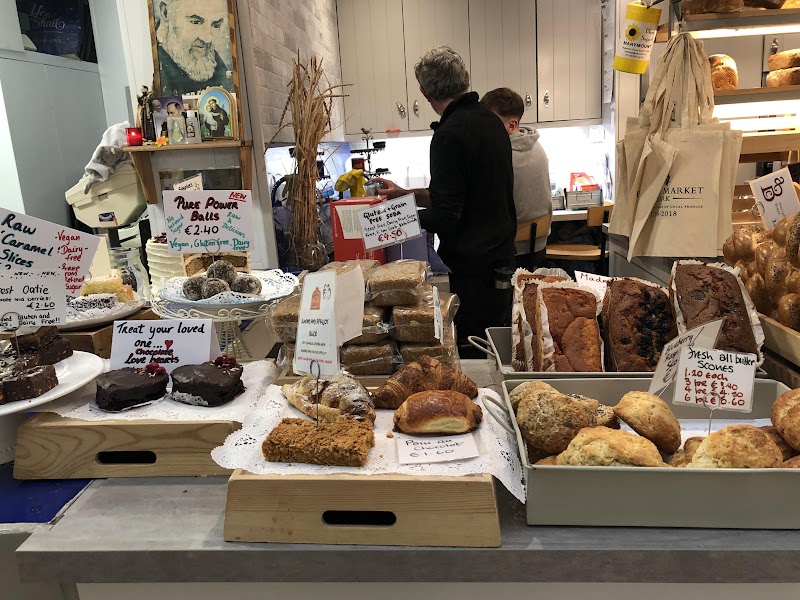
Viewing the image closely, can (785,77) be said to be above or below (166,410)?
above

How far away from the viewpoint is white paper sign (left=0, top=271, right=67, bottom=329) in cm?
124

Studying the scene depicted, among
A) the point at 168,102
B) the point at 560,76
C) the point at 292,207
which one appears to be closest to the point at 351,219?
the point at 292,207

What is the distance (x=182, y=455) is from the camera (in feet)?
3.79

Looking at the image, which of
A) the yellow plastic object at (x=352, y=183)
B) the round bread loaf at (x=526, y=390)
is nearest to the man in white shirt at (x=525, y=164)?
the yellow plastic object at (x=352, y=183)

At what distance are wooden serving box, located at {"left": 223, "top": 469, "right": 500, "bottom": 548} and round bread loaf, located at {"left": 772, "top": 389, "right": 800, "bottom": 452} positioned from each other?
474 millimetres

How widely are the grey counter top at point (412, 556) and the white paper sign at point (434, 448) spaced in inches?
4.4

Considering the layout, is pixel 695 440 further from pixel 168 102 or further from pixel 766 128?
pixel 168 102

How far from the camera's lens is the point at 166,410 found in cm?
121

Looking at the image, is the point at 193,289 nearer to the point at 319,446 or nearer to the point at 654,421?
the point at 319,446

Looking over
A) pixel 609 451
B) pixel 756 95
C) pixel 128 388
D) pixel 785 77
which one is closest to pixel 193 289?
pixel 128 388

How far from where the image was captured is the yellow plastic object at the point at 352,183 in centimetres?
361

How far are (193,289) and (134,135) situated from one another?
60.2 inches

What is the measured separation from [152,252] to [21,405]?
1439mm

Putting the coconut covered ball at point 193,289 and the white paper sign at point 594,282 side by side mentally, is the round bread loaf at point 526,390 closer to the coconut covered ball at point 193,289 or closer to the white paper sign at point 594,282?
the white paper sign at point 594,282
